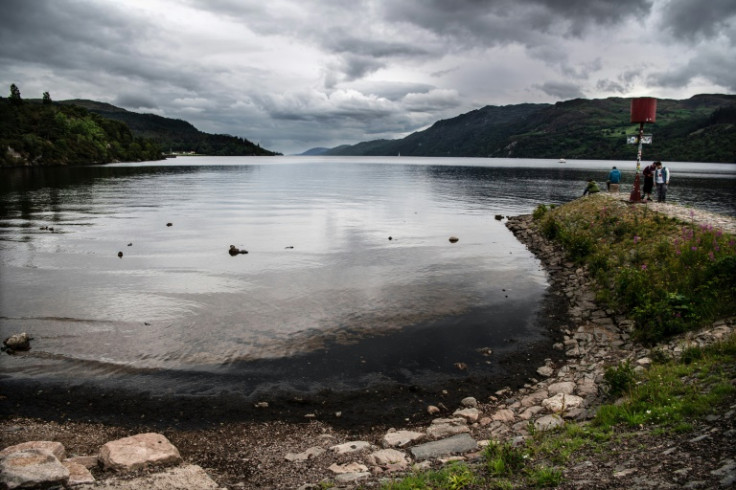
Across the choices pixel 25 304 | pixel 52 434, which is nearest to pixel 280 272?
pixel 25 304

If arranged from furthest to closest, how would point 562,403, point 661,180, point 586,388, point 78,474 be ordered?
point 661,180
point 586,388
point 562,403
point 78,474

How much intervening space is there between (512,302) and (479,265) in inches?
314

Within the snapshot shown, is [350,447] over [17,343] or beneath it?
beneath

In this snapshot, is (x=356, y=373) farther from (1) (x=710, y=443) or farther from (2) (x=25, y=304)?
(2) (x=25, y=304)

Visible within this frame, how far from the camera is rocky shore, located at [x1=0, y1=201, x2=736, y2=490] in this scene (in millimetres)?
7445

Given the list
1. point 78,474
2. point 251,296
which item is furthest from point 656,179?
point 78,474

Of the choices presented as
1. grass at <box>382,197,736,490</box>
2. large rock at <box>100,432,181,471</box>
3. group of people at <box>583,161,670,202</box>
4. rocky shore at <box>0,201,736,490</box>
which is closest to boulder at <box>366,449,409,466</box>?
rocky shore at <box>0,201,736,490</box>

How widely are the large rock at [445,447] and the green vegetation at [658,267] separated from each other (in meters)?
9.51

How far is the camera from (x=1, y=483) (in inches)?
322

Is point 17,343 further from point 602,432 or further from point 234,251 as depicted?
point 602,432

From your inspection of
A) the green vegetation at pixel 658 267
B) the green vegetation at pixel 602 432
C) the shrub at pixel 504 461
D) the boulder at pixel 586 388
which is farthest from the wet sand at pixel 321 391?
the green vegetation at pixel 658 267

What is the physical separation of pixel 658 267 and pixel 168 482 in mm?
21360

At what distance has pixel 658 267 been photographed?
2066cm

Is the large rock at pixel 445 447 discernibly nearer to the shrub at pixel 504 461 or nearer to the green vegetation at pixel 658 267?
the shrub at pixel 504 461
